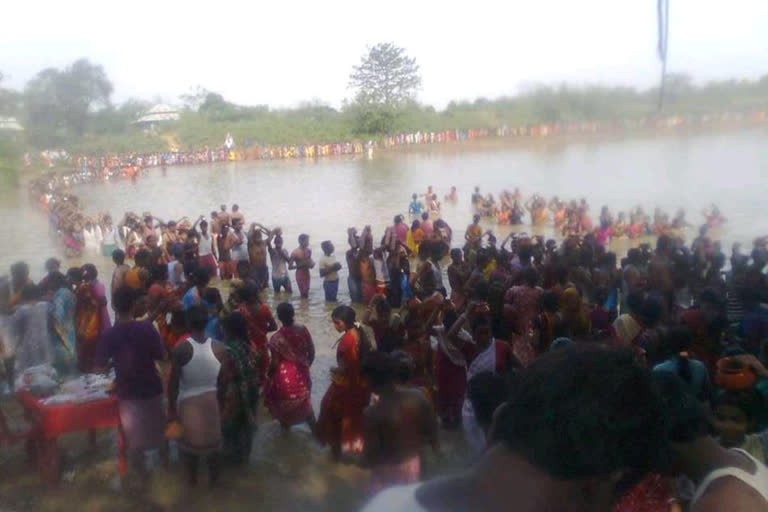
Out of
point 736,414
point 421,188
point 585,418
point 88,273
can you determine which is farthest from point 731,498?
point 421,188

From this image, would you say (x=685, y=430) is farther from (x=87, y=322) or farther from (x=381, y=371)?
(x=87, y=322)

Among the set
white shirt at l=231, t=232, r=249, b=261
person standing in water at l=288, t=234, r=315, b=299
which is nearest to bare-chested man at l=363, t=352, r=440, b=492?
person standing in water at l=288, t=234, r=315, b=299

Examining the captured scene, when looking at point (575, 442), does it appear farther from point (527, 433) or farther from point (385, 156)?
point (385, 156)

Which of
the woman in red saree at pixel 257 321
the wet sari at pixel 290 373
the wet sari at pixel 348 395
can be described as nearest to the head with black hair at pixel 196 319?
the wet sari at pixel 290 373

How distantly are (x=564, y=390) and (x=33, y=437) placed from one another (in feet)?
15.5

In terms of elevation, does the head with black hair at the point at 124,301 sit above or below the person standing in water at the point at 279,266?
above

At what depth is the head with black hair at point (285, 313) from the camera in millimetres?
5352

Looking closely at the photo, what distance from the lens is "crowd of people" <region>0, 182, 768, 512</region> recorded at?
1.51 m

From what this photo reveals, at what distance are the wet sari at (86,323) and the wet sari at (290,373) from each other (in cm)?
220

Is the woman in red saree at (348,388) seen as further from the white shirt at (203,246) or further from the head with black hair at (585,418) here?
the white shirt at (203,246)

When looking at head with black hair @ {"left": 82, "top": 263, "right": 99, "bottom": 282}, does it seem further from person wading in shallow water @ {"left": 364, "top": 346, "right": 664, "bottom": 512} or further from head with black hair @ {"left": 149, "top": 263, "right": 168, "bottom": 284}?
person wading in shallow water @ {"left": 364, "top": 346, "right": 664, "bottom": 512}

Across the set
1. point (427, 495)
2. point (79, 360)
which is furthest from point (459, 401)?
point (427, 495)

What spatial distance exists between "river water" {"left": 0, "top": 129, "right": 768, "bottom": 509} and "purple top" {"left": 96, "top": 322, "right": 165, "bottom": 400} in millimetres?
3348

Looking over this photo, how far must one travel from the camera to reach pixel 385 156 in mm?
45531
